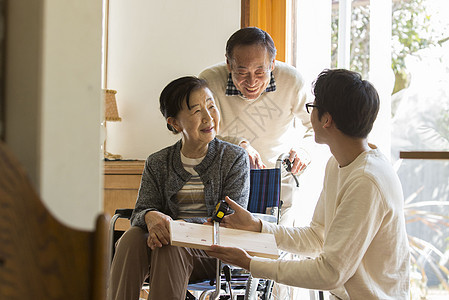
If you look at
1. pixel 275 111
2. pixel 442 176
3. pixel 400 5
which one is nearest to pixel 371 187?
pixel 275 111

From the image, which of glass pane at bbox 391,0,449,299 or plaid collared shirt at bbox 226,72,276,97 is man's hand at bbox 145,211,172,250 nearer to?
plaid collared shirt at bbox 226,72,276,97

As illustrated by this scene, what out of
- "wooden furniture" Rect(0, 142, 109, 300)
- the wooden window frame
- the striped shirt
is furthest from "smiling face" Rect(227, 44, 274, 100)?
"wooden furniture" Rect(0, 142, 109, 300)

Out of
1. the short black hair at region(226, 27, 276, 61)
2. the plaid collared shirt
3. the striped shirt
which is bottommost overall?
the striped shirt

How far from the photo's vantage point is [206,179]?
223 cm

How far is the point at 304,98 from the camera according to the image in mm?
2803

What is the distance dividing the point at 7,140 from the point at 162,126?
367 cm

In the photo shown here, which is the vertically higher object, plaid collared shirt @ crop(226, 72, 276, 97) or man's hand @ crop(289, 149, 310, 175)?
plaid collared shirt @ crop(226, 72, 276, 97)

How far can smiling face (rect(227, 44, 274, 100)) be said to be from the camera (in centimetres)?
254

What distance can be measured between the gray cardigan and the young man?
20.1 inches

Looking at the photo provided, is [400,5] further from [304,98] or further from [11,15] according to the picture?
[11,15]

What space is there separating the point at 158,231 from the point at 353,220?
0.73 meters

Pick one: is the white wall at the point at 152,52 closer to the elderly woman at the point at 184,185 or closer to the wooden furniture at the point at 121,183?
the wooden furniture at the point at 121,183

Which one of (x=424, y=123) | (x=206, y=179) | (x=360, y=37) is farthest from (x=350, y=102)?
(x=360, y=37)

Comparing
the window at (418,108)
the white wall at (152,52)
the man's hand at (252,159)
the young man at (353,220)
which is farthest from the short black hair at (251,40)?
the white wall at (152,52)
